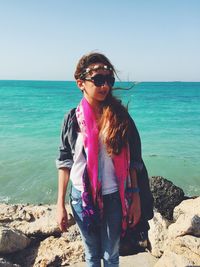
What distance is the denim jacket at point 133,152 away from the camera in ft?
9.23

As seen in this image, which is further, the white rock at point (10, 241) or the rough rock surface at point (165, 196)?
the rough rock surface at point (165, 196)

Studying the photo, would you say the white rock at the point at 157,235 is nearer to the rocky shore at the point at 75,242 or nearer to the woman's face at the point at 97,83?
the rocky shore at the point at 75,242

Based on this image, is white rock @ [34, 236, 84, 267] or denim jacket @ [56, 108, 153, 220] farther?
white rock @ [34, 236, 84, 267]

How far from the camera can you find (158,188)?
6508 millimetres

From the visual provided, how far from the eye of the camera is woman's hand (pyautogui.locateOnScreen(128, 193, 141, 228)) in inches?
112

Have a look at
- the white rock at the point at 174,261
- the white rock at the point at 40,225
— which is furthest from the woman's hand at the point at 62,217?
the white rock at the point at 40,225

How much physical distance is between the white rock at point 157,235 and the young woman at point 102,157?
1.65 metres

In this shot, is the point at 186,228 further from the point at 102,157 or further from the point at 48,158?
the point at 48,158

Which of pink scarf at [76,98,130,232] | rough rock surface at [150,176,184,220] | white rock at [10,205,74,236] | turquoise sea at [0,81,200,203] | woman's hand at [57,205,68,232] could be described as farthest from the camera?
turquoise sea at [0,81,200,203]

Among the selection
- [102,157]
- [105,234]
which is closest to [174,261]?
[105,234]

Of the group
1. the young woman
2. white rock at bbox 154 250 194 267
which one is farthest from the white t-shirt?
white rock at bbox 154 250 194 267

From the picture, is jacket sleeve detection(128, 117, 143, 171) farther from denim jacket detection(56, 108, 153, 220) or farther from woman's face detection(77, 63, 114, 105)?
woman's face detection(77, 63, 114, 105)

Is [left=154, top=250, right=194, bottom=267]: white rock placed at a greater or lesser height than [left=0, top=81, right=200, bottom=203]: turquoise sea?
greater

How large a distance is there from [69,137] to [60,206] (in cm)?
54
